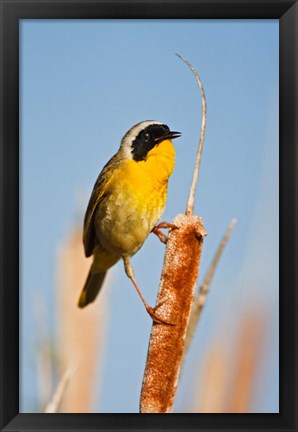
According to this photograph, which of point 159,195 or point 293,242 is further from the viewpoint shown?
point 159,195

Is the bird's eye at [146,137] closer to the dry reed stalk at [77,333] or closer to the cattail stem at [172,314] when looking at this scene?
the dry reed stalk at [77,333]

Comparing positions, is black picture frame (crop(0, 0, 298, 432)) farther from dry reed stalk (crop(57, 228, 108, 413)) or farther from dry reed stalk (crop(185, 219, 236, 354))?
dry reed stalk (crop(185, 219, 236, 354))

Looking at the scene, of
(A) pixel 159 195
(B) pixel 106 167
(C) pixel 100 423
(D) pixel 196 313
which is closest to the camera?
(D) pixel 196 313

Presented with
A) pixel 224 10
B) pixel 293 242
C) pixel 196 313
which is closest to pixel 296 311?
pixel 293 242

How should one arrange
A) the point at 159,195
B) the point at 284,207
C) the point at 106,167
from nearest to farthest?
the point at 284,207 → the point at 159,195 → the point at 106,167

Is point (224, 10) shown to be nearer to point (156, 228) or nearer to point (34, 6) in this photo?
point (34, 6)

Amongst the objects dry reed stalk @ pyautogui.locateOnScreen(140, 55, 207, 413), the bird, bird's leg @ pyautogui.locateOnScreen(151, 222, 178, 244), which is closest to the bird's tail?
the bird

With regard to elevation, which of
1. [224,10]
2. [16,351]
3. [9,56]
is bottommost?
[16,351]
